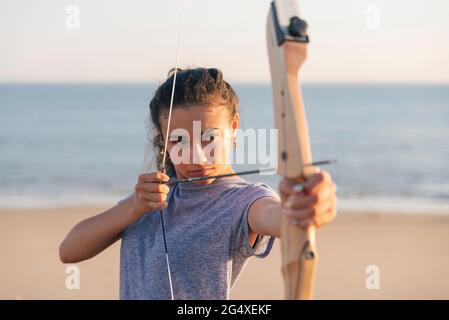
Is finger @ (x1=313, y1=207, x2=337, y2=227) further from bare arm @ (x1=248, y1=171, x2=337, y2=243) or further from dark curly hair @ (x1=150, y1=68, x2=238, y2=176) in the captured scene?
dark curly hair @ (x1=150, y1=68, x2=238, y2=176)

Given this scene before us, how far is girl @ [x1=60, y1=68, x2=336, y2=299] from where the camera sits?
201cm

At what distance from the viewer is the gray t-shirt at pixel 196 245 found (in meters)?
2.01

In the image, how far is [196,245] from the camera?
203 cm

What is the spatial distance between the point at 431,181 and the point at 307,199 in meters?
10.3

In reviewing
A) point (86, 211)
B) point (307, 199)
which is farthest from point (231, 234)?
point (86, 211)

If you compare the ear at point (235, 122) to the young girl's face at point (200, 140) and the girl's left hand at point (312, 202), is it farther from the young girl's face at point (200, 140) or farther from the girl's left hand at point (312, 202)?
the girl's left hand at point (312, 202)

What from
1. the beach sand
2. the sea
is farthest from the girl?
the beach sand

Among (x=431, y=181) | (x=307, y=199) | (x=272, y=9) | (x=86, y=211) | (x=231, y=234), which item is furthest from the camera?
(x=431, y=181)

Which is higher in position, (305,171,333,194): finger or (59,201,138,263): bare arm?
(59,201,138,263): bare arm

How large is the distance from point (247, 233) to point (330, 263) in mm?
4408

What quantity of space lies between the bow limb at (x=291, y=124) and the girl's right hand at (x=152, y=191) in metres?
0.47

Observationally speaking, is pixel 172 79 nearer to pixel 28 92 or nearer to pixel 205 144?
pixel 205 144

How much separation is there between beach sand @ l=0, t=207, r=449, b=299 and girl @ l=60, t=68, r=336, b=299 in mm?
3390
